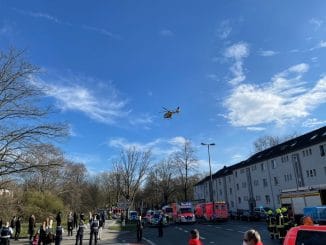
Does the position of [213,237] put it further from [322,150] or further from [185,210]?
[322,150]

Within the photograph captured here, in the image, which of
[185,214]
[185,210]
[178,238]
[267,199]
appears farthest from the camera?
[267,199]

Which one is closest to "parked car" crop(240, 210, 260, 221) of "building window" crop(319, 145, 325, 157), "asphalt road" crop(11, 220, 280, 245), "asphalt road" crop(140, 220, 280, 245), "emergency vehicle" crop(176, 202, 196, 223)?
"emergency vehicle" crop(176, 202, 196, 223)

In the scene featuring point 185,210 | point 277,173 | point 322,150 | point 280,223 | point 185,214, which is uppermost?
point 322,150

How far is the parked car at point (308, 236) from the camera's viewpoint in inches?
215

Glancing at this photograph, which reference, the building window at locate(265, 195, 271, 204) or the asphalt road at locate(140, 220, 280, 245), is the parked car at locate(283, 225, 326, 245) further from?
the building window at locate(265, 195, 271, 204)

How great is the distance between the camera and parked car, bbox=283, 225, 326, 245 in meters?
5.46

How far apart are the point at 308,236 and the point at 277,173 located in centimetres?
5539

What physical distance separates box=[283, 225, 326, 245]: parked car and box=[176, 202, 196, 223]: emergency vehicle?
4584cm

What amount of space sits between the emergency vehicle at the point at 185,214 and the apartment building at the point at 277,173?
1327cm

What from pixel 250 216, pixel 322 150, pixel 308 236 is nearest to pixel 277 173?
pixel 250 216

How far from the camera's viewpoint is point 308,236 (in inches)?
223

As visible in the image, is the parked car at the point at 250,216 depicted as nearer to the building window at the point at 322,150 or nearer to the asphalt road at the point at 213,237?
the building window at the point at 322,150

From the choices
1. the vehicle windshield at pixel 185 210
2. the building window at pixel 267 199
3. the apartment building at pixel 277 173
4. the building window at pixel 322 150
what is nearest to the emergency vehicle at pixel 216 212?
the vehicle windshield at pixel 185 210

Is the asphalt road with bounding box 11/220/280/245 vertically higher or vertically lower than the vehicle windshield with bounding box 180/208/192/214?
lower
